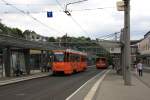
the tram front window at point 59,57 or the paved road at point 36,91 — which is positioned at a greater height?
the tram front window at point 59,57

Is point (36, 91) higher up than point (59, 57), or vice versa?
point (59, 57)

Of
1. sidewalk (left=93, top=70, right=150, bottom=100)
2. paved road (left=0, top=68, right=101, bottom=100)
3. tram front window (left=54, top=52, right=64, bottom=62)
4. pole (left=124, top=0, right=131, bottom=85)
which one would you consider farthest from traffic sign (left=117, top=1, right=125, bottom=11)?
tram front window (left=54, top=52, right=64, bottom=62)

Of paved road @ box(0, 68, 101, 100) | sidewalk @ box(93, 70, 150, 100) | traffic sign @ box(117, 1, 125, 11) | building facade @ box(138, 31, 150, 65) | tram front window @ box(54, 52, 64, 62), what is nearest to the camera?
sidewalk @ box(93, 70, 150, 100)

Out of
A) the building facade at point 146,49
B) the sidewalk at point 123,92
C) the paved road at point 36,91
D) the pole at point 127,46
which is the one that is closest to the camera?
the sidewalk at point 123,92

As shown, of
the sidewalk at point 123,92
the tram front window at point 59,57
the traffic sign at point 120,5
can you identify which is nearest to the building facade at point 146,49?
the tram front window at point 59,57

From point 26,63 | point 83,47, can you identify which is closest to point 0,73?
point 26,63

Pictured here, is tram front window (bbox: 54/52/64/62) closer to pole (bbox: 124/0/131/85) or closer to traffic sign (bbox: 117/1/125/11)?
pole (bbox: 124/0/131/85)

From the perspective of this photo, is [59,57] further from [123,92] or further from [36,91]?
[123,92]

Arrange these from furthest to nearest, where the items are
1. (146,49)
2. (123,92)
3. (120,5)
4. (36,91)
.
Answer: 1. (146,49)
2. (120,5)
3. (36,91)
4. (123,92)

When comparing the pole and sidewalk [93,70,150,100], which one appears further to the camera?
the pole

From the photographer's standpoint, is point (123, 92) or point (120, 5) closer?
point (123, 92)

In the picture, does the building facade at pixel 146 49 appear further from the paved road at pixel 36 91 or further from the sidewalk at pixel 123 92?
the sidewalk at pixel 123 92

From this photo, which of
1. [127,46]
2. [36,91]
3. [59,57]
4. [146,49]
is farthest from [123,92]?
[146,49]

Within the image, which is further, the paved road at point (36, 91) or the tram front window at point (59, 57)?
the tram front window at point (59, 57)
